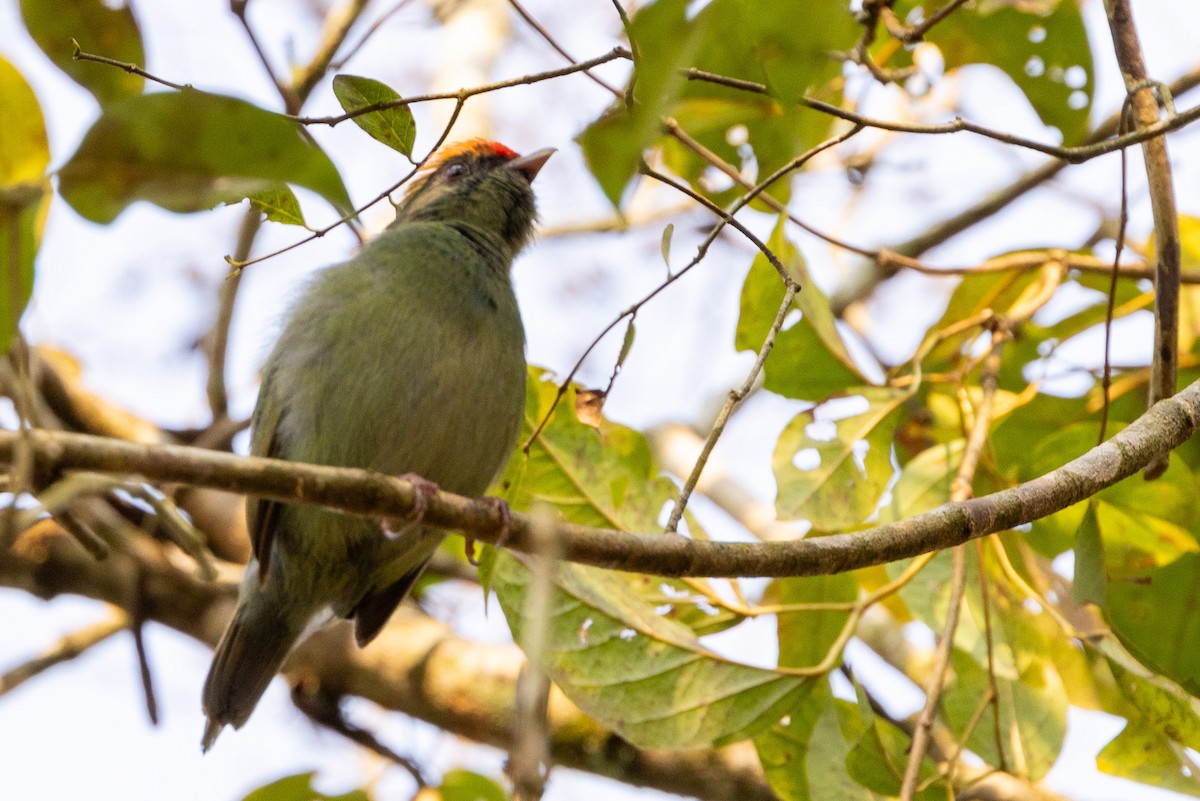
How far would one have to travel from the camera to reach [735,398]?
251cm

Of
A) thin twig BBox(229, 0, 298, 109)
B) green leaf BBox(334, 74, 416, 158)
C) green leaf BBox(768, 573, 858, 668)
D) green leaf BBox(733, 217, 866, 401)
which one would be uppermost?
thin twig BBox(229, 0, 298, 109)

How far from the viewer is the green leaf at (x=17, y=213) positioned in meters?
1.77

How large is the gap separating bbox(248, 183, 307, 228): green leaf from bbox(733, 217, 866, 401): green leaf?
1.24 meters

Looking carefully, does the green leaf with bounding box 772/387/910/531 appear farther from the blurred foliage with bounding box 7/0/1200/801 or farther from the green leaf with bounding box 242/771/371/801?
the green leaf with bounding box 242/771/371/801

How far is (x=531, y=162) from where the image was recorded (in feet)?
15.4

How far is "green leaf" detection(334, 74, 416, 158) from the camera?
8.89 ft

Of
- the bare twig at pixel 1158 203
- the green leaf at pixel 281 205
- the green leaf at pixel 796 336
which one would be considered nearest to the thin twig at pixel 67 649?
the green leaf at pixel 281 205

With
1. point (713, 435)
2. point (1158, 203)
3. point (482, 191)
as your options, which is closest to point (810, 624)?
point (713, 435)

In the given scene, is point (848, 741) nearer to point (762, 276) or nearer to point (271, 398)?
point (762, 276)

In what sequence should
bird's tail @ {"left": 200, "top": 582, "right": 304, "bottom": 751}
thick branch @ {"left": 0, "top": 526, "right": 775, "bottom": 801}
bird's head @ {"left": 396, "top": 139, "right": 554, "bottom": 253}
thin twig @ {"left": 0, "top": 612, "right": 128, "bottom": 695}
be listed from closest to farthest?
bird's tail @ {"left": 200, "top": 582, "right": 304, "bottom": 751}, thick branch @ {"left": 0, "top": 526, "right": 775, "bottom": 801}, bird's head @ {"left": 396, "top": 139, "right": 554, "bottom": 253}, thin twig @ {"left": 0, "top": 612, "right": 128, "bottom": 695}

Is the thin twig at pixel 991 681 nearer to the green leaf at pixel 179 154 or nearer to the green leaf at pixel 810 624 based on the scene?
the green leaf at pixel 810 624

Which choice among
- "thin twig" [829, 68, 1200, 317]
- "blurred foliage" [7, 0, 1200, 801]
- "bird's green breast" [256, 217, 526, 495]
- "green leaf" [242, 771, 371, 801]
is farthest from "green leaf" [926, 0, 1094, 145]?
"green leaf" [242, 771, 371, 801]

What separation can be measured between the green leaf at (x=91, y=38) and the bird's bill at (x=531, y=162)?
188 centimetres

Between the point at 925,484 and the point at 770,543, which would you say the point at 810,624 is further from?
the point at 770,543
